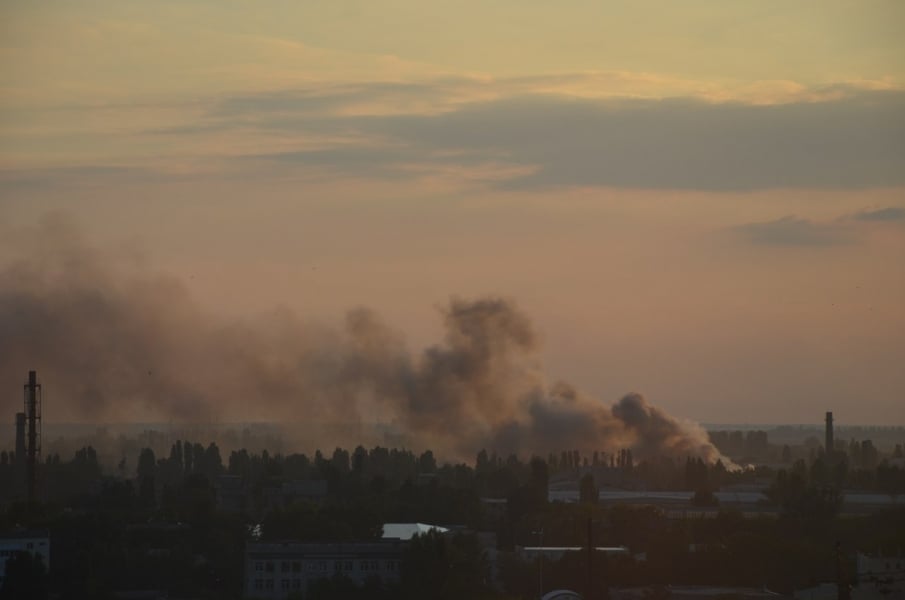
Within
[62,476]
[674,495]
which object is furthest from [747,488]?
[62,476]

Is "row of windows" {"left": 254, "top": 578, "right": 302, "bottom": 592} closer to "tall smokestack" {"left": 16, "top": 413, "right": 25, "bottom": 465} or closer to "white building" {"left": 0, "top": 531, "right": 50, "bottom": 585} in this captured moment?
"white building" {"left": 0, "top": 531, "right": 50, "bottom": 585}

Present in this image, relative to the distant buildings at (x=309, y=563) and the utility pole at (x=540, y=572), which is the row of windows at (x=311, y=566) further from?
the utility pole at (x=540, y=572)

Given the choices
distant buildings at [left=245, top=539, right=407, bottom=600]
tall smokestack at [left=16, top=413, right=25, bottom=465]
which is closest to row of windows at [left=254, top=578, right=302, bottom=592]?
distant buildings at [left=245, top=539, right=407, bottom=600]

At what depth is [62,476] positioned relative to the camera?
98.9 m

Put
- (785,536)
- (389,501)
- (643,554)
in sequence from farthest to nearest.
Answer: (389,501) < (785,536) < (643,554)

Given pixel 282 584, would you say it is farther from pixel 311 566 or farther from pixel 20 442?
pixel 20 442

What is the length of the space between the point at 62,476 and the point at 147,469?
6202mm

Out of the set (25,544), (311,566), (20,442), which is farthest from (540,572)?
(20,442)

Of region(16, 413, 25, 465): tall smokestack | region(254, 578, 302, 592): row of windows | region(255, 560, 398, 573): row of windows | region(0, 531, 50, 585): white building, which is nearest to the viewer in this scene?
region(254, 578, 302, 592): row of windows

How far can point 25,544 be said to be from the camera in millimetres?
64438

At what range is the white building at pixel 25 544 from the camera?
6350 centimetres

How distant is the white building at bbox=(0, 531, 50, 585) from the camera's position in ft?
208

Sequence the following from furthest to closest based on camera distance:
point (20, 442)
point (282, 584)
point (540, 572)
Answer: point (20, 442), point (282, 584), point (540, 572)

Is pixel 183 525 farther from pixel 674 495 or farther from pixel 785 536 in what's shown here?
pixel 674 495
